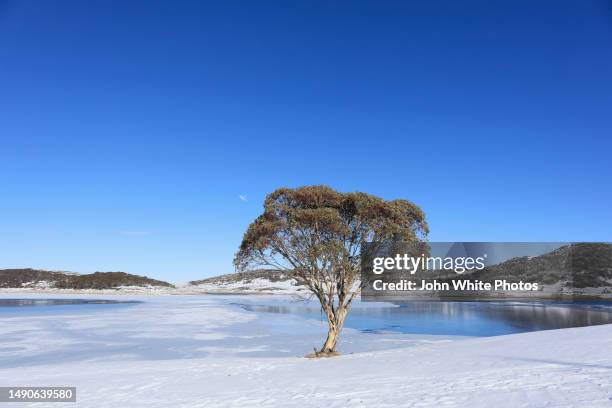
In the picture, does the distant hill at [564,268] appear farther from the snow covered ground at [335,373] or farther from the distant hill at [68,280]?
the distant hill at [68,280]

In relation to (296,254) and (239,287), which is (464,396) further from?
(239,287)

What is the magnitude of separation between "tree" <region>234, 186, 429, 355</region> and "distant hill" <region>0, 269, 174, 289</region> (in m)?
134

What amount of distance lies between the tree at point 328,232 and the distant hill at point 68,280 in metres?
134

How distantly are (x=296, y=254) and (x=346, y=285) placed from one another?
2728 mm

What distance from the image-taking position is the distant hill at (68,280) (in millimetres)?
144375

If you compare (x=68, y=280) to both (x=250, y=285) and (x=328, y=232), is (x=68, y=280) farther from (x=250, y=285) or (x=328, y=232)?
(x=328, y=232)

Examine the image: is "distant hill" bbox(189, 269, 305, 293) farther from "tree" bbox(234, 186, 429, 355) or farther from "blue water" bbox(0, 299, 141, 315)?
"tree" bbox(234, 186, 429, 355)

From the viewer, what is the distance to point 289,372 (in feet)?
51.0

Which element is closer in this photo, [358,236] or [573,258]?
[358,236]

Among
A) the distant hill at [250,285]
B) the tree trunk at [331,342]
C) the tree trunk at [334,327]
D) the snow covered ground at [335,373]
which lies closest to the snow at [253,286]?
the distant hill at [250,285]

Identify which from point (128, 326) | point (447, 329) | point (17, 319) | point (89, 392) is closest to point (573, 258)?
point (447, 329)

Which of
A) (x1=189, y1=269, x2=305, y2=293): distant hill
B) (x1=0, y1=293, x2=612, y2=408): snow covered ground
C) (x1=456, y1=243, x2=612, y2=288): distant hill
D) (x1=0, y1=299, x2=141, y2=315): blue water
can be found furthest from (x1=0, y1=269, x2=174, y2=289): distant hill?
(x1=0, y1=293, x2=612, y2=408): snow covered ground

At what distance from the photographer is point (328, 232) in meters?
21.7

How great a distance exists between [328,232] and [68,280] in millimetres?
155273
